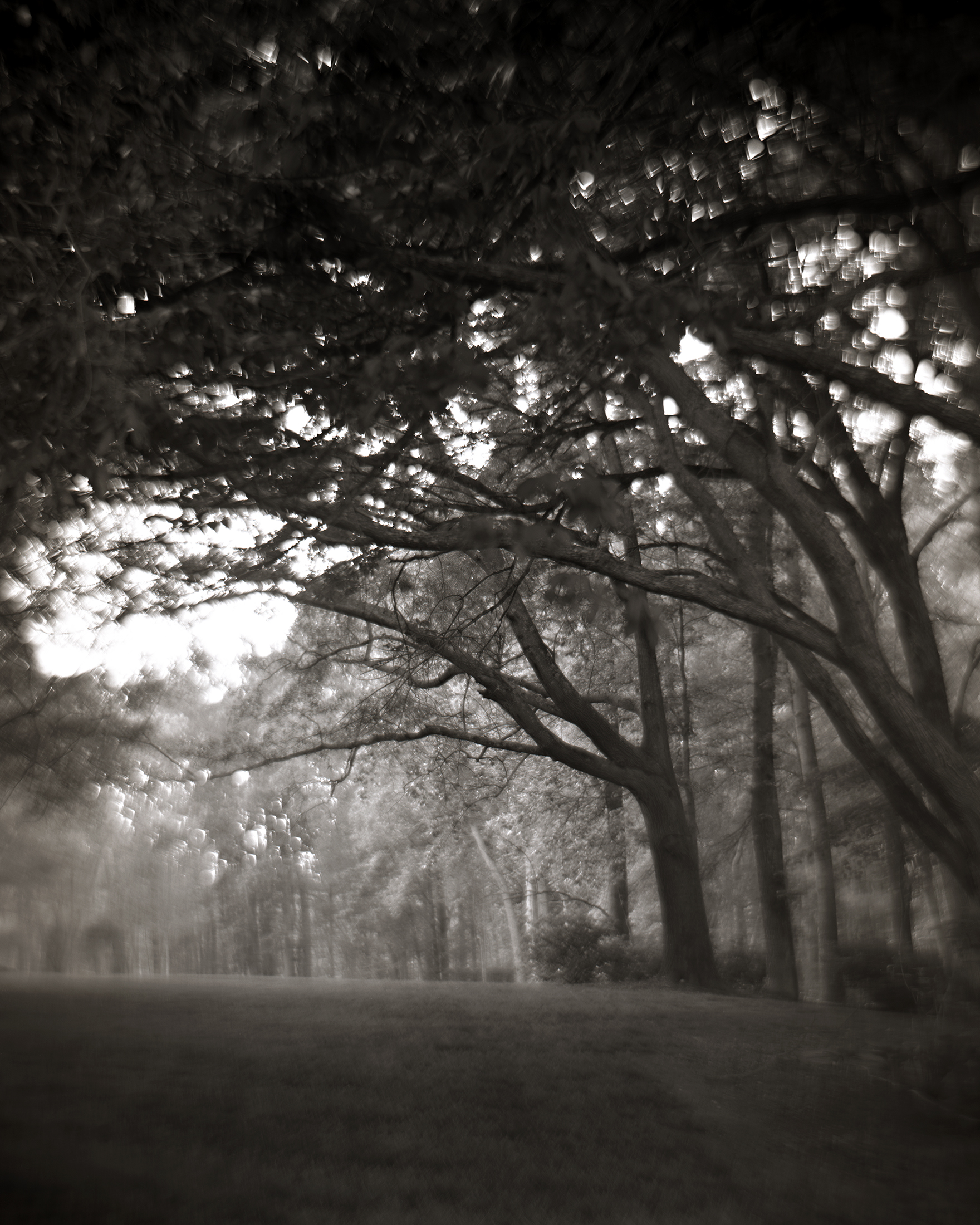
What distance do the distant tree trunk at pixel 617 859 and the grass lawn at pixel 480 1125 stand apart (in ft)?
41.3

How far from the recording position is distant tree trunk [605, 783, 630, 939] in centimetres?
2300

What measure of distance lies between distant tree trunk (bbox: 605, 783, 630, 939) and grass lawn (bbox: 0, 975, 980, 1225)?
41.3 ft

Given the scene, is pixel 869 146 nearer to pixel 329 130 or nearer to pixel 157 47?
pixel 329 130

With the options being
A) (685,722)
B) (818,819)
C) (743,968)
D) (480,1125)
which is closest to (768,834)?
(818,819)

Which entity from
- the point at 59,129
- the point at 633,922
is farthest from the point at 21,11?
the point at 633,922

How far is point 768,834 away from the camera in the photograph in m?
19.0

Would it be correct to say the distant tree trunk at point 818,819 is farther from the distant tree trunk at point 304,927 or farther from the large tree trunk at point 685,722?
the distant tree trunk at point 304,927

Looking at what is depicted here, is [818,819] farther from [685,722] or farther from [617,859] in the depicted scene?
[617,859]

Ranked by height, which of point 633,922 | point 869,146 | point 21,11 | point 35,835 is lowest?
point 633,922

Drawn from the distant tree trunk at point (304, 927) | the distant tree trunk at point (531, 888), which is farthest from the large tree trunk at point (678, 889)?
the distant tree trunk at point (304, 927)

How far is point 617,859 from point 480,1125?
21.1 metres

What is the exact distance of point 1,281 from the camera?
5188 mm

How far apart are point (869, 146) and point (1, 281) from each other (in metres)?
6.77

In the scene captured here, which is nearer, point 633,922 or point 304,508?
point 304,508
